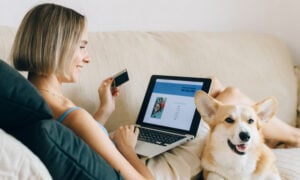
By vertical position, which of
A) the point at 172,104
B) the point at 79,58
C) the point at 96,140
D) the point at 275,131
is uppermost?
the point at 79,58

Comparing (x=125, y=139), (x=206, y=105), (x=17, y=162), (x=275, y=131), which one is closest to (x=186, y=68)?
(x=275, y=131)

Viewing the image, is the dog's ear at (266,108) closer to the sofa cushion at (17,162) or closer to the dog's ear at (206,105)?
the dog's ear at (206,105)

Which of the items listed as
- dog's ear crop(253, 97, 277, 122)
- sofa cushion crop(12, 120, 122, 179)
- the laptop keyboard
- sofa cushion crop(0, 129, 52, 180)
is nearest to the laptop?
the laptop keyboard

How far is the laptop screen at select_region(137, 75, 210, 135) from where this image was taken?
1.56 meters

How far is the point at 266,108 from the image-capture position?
1360 millimetres

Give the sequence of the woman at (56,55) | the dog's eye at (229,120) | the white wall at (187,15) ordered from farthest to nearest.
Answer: the white wall at (187,15)
the dog's eye at (229,120)
the woman at (56,55)

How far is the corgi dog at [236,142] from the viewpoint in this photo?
1.28 metres

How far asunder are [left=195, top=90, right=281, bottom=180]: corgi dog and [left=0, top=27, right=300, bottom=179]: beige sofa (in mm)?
99

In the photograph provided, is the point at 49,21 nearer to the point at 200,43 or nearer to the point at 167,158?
the point at 167,158

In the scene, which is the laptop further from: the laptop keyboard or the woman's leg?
the woman's leg

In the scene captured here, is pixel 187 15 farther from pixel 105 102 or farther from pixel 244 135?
pixel 244 135

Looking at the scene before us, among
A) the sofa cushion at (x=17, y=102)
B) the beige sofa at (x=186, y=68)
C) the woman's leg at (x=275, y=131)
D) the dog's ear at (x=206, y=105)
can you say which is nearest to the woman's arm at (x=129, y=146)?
the beige sofa at (x=186, y=68)

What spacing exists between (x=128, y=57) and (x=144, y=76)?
11cm

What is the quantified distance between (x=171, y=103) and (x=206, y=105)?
302 mm
